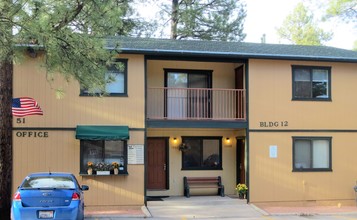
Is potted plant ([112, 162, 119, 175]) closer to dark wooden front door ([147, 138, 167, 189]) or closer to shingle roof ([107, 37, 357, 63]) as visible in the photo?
dark wooden front door ([147, 138, 167, 189])

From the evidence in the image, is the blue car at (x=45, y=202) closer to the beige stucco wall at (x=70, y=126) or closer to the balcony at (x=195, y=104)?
the beige stucco wall at (x=70, y=126)

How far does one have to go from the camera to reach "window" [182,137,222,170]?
20.5 meters

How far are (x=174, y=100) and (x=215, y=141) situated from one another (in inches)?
105

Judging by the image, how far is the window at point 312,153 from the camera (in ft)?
62.4

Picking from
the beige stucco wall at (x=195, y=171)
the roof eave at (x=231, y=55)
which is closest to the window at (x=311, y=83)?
the roof eave at (x=231, y=55)

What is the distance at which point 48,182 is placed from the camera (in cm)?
1258

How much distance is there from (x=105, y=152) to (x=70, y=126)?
1.56 meters

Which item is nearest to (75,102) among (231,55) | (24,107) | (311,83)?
(24,107)

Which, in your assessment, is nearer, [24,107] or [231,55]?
[24,107]

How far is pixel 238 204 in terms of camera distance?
59.1 feet

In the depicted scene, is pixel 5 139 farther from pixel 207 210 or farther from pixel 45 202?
pixel 207 210

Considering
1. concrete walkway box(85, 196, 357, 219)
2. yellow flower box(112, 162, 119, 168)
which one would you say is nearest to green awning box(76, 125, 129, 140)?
yellow flower box(112, 162, 119, 168)

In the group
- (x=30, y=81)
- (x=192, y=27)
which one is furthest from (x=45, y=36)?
(x=192, y=27)

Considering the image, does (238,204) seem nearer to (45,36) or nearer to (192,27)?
(45,36)
